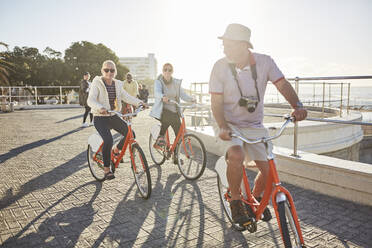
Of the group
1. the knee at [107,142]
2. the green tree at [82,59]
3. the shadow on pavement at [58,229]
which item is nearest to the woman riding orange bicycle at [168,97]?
the knee at [107,142]

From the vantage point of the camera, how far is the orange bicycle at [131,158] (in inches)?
183

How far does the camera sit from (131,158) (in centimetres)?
488

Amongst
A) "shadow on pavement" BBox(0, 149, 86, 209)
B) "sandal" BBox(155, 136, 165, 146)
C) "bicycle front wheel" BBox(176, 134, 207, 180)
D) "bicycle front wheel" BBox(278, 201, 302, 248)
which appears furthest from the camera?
"sandal" BBox(155, 136, 165, 146)

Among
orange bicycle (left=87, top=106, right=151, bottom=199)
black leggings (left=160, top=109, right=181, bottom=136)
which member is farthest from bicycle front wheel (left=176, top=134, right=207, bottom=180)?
orange bicycle (left=87, top=106, right=151, bottom=199)

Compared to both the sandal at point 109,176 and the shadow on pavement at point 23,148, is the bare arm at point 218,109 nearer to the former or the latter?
the sandal at point 109,176

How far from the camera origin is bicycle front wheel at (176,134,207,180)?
5.49 m

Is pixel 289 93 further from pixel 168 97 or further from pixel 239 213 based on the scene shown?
pixel 168 97

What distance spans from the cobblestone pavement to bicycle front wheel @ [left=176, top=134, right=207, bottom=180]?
0.16 m

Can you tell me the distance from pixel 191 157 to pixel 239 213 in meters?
2.80

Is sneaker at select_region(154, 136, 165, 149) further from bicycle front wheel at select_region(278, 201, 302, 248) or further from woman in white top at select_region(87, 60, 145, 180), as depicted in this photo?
bicycle front wheel at select_region(278, 201, 302, 248)

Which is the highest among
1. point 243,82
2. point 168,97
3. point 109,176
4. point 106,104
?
point 243,82

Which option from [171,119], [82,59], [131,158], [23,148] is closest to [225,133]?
[131,158]

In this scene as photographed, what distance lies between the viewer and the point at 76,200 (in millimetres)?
4746

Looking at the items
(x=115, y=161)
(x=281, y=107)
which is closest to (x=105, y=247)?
(x=115, y=161)
